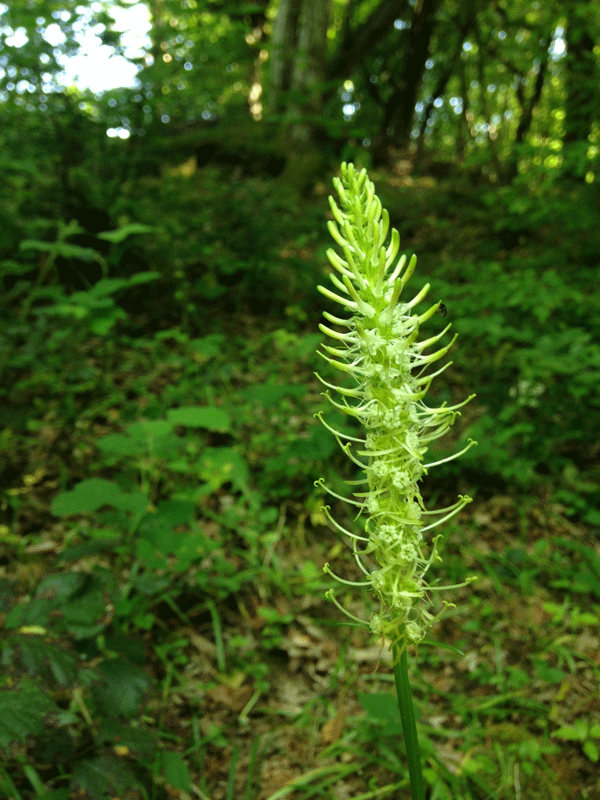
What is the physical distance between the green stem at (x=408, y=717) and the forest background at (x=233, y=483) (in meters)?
0.06

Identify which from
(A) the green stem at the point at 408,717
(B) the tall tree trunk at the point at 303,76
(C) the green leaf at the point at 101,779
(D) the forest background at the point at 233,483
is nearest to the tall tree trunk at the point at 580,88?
(D) the forest background at the point at 233,483

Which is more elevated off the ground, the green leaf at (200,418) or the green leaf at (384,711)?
the green leaf at (200,418)

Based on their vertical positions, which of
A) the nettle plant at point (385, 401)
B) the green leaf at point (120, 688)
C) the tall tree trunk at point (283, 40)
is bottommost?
the green leaf at point (120, 688)

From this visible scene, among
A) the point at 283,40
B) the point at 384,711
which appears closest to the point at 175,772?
the point at 384,711

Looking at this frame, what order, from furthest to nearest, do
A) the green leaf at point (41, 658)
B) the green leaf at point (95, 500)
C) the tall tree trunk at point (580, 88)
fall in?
1. the tall tree trunk at point (580, 88)
2. the green leaf at point (95, 500)
3. the green leaf at point (41, 658)

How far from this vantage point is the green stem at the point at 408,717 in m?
0.98

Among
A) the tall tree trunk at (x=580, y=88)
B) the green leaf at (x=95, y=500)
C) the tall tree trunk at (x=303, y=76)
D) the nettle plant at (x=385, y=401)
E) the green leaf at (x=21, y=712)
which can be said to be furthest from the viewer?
the tall tree trunk at (x=303, y=76)

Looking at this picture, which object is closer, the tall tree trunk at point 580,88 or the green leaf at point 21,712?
the green leaf at point 21,712

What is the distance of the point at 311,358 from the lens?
4227 millimetres

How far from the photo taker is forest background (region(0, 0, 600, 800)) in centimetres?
176

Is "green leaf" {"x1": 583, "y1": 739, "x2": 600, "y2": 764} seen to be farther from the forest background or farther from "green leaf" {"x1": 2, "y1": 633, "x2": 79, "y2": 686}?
"green leaf" {"x1": 2, "y1": 633, "x2": 79, "y2": 686}

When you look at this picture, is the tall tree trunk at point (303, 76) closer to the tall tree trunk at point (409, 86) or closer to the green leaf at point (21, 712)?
the tall tree trunk at point (409, 86)

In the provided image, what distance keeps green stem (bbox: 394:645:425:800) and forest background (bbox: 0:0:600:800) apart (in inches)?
2.2

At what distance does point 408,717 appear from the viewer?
1006 millimetres
